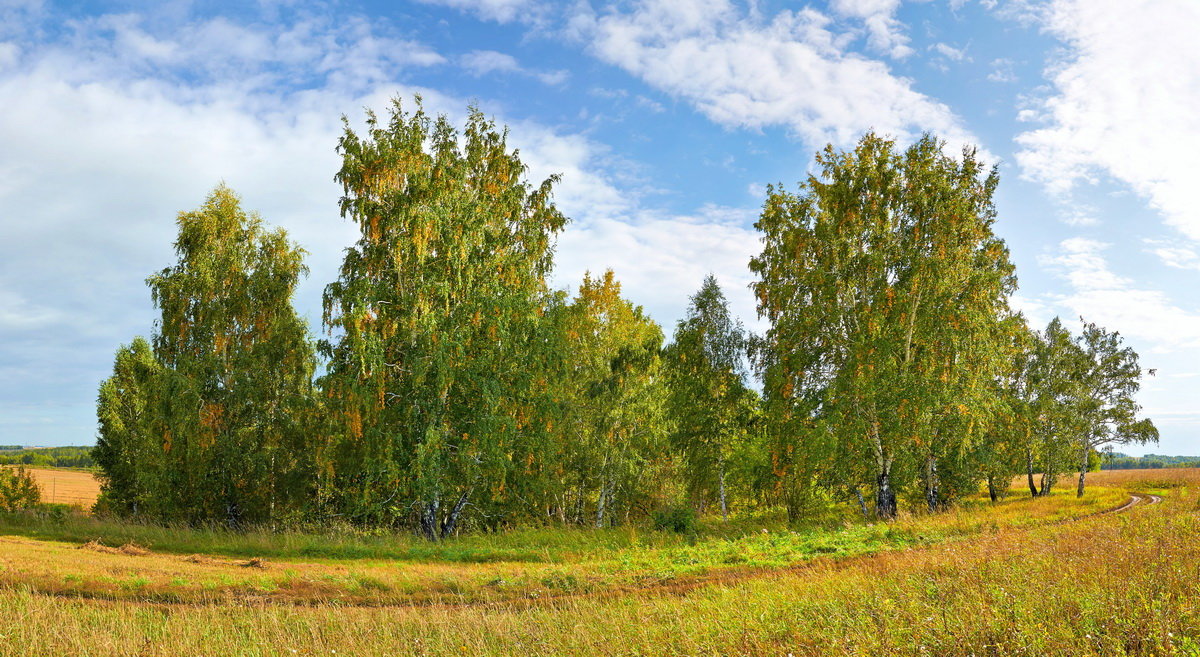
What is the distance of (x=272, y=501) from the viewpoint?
28781 millimetres

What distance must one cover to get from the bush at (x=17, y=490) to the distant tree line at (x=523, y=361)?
10574 mm

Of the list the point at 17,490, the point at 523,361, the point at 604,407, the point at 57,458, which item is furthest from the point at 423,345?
the point at 57,458

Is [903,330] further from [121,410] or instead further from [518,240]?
[121,410]

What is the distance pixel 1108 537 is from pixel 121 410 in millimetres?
40400

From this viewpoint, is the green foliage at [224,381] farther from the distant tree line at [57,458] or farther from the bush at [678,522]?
the distant tree line at [57,458]

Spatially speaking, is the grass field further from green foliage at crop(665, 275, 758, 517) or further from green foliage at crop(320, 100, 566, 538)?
green foliage at crop(665, 275, 758, 517)

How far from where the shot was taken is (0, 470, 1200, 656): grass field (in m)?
7.12

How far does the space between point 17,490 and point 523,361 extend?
3215 cm

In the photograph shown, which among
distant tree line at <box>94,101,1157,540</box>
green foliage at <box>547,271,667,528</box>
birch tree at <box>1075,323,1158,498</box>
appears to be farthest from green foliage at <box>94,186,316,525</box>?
birch tree at <box>1075,323,1158,498</box>

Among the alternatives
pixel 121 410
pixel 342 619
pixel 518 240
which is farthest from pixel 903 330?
pixel 121 410

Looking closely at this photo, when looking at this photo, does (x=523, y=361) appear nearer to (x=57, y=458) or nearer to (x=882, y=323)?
(x=882, y=323)

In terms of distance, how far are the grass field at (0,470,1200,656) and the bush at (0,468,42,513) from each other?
77.8ft

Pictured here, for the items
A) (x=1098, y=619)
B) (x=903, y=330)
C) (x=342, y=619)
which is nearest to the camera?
(x=1098, y=619)

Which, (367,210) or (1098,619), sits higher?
(367,210)
